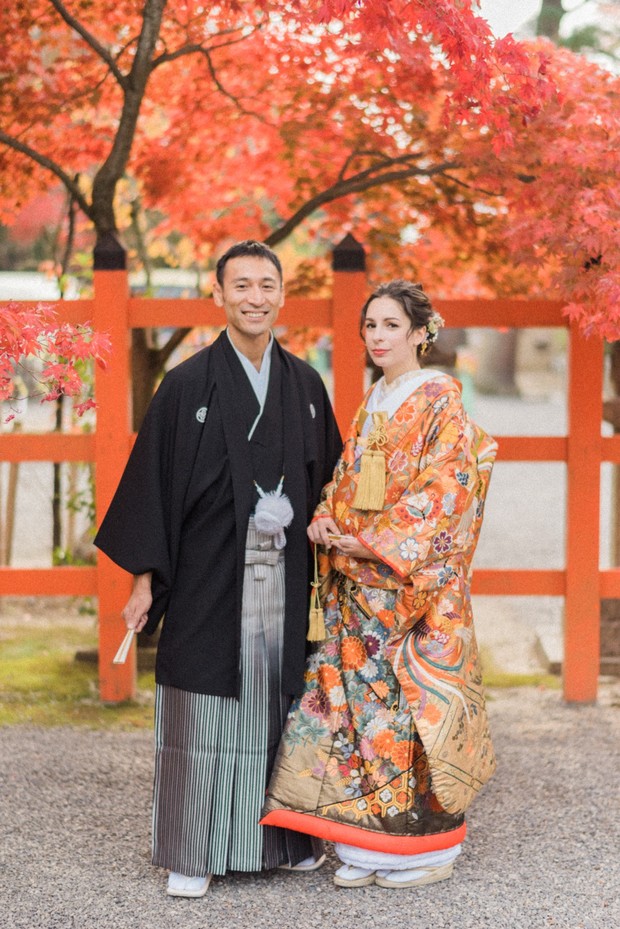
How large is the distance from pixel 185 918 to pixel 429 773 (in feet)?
2.67

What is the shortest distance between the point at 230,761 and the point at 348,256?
2.25m

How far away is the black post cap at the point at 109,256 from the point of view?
4430 millimetres

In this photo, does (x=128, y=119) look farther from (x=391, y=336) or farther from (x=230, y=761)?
(x=230, y=761)

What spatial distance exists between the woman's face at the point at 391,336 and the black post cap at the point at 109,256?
1674 mm

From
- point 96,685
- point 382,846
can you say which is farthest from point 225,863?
point 96,685

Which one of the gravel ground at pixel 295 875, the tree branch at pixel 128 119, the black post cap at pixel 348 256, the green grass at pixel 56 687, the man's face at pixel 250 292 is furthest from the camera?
the green grass at pixel 56 687

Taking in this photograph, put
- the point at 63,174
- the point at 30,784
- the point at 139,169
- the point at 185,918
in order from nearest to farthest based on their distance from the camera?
1. the point at 185,918
2. the point at 30,784
3. the point at 63,174
4. the point at 139,169

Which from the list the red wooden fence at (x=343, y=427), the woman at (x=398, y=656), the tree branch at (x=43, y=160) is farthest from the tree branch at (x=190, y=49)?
the woman at (x=398, y=656)

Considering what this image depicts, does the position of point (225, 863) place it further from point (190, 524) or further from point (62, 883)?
point (190, 524)

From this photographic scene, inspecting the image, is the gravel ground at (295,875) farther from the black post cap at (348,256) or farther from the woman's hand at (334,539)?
the black post cap at (348,256)

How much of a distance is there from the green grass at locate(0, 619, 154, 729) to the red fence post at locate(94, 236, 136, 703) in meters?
0.22

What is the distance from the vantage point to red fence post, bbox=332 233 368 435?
14.6 feet

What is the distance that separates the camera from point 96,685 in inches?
195

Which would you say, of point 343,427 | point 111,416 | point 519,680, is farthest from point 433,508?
point 519,680
